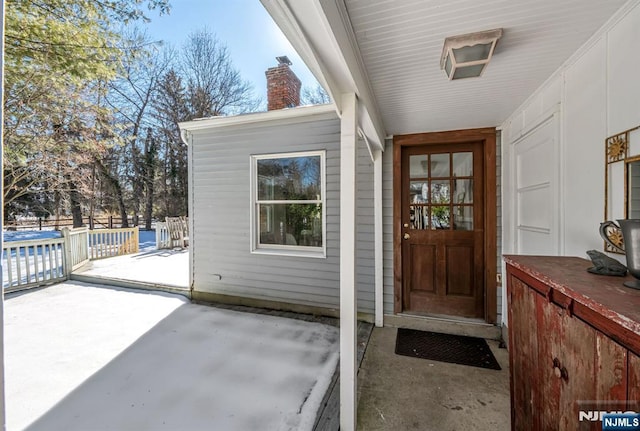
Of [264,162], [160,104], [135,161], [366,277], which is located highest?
[160,104]

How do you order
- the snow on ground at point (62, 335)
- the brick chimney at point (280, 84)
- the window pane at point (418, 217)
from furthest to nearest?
the brick chimney at point (280, 84), the window pane at point (418, 217), the snow on ground at point (62, 335)

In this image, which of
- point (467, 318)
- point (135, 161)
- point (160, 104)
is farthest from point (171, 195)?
point (467, 318)

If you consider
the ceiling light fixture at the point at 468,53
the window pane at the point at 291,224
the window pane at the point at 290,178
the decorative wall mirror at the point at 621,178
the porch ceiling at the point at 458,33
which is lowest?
the window pane at the point at 291,224

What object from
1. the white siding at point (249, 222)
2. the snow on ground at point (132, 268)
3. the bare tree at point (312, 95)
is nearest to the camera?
the white siding at point (249, 222)

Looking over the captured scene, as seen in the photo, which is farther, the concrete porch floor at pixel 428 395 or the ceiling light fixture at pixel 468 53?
the concrete porch floor at pixel 428 395

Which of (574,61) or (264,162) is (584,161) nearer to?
(574,61)

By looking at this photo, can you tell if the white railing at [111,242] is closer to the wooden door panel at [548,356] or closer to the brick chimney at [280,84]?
the brick chimney at [280,84]

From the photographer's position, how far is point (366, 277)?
3424mm

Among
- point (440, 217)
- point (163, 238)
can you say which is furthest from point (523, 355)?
point (163, 238)

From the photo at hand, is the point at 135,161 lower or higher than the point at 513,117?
higher

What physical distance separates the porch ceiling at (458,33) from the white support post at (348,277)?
489mm

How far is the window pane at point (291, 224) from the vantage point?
148 inches

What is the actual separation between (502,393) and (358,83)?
2.56 meters

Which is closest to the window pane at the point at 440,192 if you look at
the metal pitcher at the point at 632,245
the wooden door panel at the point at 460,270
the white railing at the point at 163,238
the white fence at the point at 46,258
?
the wooden door panel at the point at 460,270
